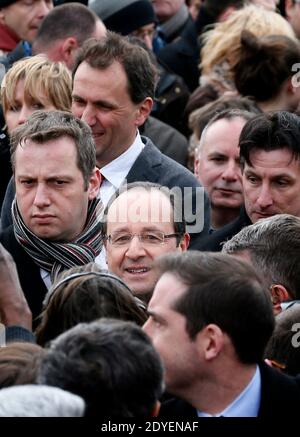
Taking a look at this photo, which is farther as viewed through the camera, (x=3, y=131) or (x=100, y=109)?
(x=3, y=131)

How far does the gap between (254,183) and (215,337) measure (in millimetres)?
2385

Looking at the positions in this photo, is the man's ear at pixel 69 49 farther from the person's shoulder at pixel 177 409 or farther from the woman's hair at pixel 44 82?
the person's shoulder at pixel 177 409

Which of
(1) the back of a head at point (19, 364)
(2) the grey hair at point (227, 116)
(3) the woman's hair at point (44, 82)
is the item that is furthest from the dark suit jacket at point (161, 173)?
(1) the back of a head at point (19, 364)

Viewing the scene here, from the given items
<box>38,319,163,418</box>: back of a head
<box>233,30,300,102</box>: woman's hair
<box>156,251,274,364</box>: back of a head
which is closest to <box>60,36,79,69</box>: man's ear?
<box>233,30,300,102</box>: woman's hair

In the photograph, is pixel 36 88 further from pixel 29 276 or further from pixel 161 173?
pixel 29 276

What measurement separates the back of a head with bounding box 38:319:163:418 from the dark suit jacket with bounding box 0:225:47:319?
2.06 meters

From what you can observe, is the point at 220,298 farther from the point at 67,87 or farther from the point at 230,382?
the point at 67,87

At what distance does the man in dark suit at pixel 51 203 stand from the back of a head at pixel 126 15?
9.08 feet

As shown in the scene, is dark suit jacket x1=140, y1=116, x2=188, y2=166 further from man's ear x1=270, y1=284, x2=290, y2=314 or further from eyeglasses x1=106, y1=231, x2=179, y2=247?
man's ear x1=270, y1=284, x2=290, y2=314

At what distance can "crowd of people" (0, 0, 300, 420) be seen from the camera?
384cm

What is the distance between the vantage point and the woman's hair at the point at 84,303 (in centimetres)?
451

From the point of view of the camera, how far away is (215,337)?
4117 mm

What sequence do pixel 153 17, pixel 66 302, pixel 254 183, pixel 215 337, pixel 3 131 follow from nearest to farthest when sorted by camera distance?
pixel 215 337 → pixel 66 302 → pixel 254 183 → pixel 3 131 → pixel 153 17

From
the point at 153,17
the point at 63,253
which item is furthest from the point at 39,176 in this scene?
the point at 153,17
